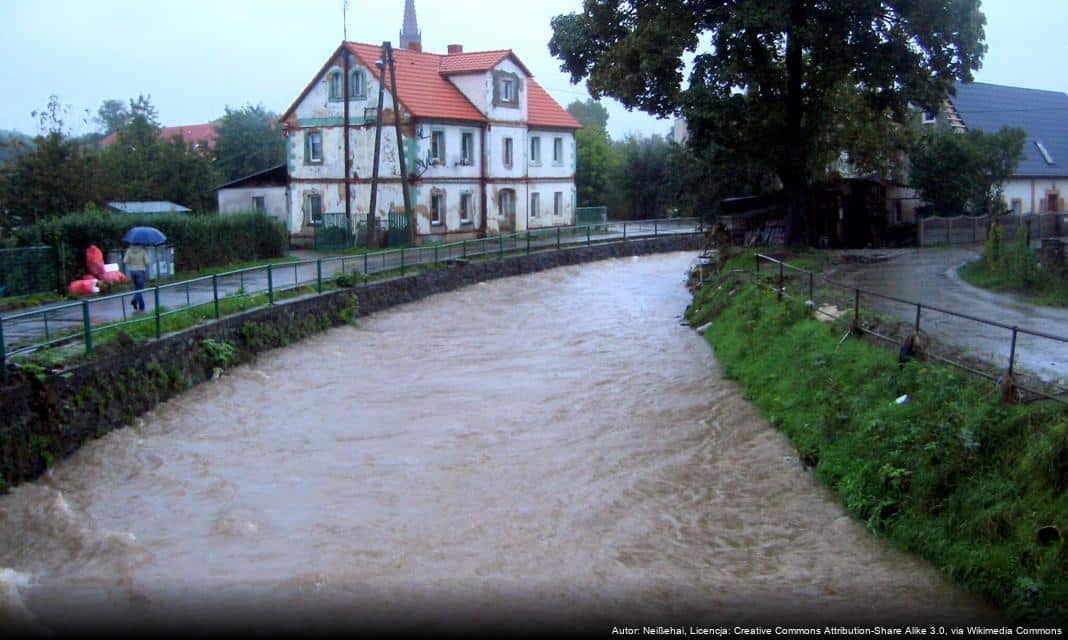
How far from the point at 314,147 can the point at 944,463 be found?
122 ft

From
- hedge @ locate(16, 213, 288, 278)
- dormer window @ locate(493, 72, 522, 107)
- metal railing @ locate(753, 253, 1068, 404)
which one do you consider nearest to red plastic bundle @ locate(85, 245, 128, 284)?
hedge @ locate(16, 213, 288, 278)

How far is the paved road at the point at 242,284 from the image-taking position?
1434cm

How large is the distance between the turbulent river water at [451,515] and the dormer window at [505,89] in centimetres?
2873

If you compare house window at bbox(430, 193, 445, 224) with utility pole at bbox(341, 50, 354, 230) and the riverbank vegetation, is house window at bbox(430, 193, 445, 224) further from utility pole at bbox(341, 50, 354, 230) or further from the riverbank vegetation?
the riverbank vegetation

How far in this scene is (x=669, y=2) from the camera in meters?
28.1

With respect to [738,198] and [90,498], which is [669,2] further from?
[90,498]

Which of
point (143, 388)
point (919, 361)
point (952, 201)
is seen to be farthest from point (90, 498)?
point (952, 201)

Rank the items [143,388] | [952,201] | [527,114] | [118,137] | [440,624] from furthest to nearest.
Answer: [118,137] → [527,114] → [952,201] → [143,388] → [440,624]

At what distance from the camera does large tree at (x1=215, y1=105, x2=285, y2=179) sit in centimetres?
5838

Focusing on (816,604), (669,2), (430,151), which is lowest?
(816,604)

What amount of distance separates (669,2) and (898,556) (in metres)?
21.8

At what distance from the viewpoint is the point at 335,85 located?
139 ft

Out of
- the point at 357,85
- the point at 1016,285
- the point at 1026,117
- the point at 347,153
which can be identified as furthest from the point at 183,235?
the point at 1026,117

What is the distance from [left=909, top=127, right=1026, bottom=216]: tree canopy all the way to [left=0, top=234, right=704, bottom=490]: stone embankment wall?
20051 millimetres
